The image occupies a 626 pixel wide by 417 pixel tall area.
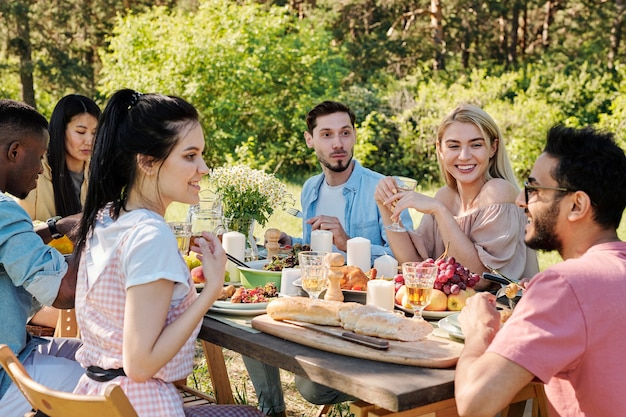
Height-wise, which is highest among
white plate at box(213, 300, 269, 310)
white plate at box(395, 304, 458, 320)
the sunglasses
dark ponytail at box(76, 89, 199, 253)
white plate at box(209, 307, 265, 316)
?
dark ponytail at box(76, 89, 199, 253)

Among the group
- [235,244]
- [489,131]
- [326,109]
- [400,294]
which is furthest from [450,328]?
[326,109]

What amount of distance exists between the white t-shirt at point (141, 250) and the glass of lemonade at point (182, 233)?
3.18 ft

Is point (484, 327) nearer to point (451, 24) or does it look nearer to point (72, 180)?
point (72, 180)

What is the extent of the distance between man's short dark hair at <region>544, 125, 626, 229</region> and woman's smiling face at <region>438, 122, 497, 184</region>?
1.64m

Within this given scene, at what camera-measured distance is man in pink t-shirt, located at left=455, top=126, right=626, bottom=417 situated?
6.23 feet

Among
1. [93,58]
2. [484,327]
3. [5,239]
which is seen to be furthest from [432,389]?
[93,58]

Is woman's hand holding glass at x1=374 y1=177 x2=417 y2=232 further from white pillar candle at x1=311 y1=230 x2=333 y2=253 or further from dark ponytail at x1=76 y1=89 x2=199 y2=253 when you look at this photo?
dark ponytail at x1=76 y1=89 x2=199 y2=253

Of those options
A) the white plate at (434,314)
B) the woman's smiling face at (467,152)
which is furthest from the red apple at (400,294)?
the woman's smiling face at (467,152)

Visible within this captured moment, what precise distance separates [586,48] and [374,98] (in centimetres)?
819

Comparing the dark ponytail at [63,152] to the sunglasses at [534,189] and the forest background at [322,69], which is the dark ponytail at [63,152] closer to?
the sunglasses at [534,189]

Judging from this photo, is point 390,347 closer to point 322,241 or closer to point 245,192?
point 322,241

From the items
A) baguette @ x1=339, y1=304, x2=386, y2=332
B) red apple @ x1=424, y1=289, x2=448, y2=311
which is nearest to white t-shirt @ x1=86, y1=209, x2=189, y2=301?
baguette @ x1=339, y1=304, x2=386, y2=332

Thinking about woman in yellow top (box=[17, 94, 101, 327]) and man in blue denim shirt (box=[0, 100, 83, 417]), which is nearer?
man in blue denim shirt (box=[0, 100, 83, 417])

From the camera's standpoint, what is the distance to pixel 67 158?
16.4 ft
